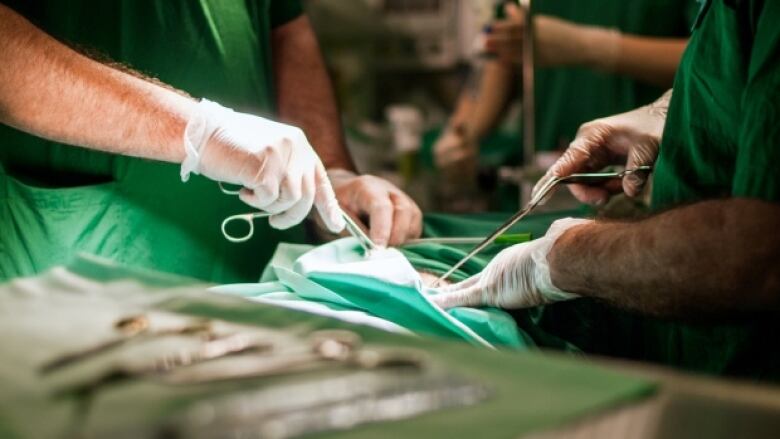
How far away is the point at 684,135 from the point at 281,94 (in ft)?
3.34

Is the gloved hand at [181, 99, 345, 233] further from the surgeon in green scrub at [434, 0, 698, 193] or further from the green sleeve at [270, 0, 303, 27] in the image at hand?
the surgeon in green scrub at [434, 0, 698, 193]

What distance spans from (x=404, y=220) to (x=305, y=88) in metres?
0.57

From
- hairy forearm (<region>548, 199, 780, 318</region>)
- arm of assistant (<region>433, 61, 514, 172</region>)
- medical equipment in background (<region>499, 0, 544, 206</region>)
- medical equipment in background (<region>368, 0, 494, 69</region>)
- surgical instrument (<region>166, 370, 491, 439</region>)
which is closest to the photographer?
surgical instrument (<region>166, 370, 491, 439</region>)

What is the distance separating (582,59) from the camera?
7.66 ft

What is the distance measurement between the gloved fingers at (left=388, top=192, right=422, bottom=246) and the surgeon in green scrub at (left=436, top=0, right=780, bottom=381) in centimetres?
24

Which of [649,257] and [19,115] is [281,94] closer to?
[19,115]

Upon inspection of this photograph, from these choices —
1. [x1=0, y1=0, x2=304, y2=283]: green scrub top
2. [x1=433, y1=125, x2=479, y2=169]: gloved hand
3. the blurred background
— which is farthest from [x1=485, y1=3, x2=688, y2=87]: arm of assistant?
[x1=0, y1=0, x2=304, y2=283]: green scrub top

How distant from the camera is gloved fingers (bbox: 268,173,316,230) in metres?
1.36

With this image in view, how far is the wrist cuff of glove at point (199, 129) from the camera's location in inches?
52.1

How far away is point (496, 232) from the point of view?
4.58 feet

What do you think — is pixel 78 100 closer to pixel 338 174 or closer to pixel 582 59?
pixel 338 174

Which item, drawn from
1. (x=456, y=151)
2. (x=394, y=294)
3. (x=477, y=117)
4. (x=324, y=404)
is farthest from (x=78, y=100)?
(x=477, y=117)

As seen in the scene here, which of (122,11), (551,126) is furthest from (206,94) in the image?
(551,126)

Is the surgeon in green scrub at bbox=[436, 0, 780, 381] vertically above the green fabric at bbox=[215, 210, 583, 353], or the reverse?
the surgeon in green scrub at bbox=[436, 0, 780, 381]
